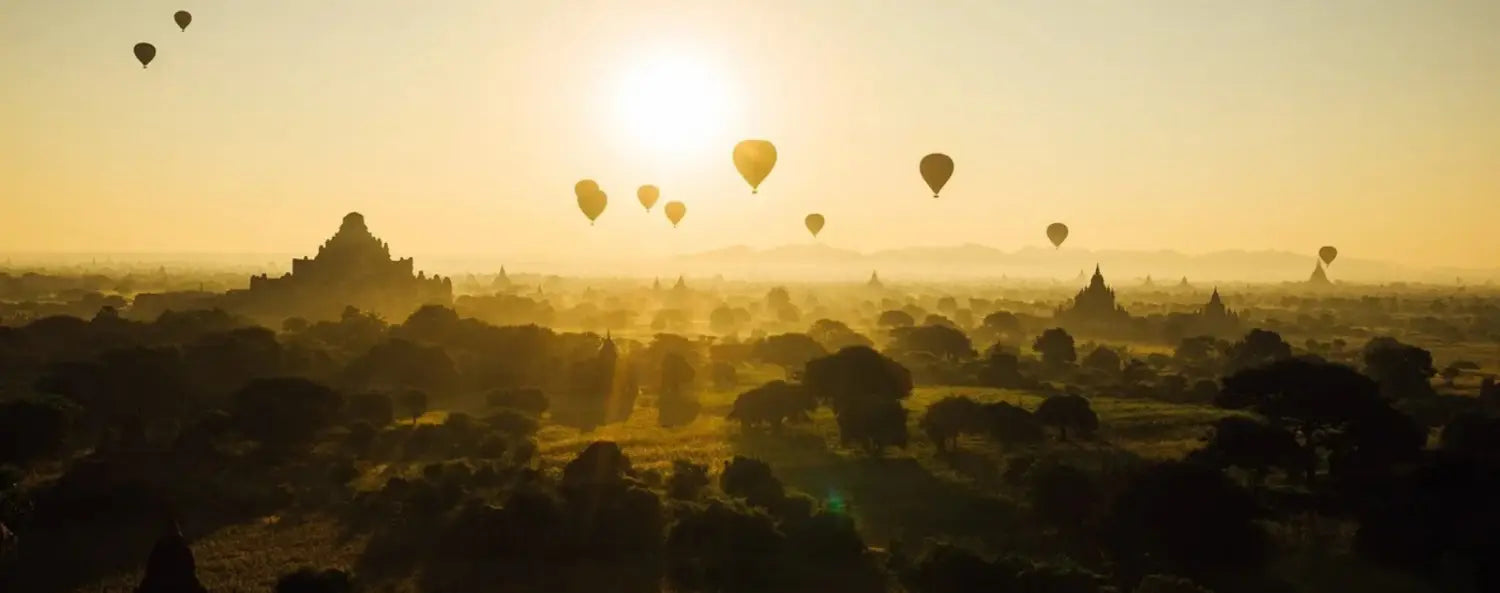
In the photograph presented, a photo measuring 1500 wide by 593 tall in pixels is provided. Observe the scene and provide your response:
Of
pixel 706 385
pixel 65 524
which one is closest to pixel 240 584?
pixel 65 524

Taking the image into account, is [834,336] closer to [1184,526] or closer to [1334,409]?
[1334,409]

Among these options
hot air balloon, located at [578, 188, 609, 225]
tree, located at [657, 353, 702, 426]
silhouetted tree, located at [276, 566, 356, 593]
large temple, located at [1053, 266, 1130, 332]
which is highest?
hot air balloon, located at [578, 188, 609, 225]

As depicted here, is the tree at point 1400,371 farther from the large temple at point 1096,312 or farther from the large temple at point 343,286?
the large temple at point 343,286

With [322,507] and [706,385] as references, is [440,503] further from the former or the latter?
[706,385]

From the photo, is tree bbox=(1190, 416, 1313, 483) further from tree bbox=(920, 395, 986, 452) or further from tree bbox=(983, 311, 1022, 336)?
tree bbox=(983, 311, 1022, 336)

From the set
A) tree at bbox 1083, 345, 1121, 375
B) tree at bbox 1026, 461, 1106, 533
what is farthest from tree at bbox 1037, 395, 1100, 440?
tree at bbox 1083, 345, 1121, 375

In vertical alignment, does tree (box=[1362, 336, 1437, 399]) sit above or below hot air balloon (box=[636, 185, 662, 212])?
below

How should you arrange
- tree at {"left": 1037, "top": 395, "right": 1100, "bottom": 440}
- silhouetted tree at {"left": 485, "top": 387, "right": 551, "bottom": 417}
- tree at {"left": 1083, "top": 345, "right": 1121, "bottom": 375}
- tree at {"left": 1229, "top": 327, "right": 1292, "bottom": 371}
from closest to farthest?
tree at {"left": 1037, "top": 395, "right": 1100, "bottom": 440}, silhouetted tree at {"left": 485, "top": 387, "right": 551, "bottom": 417}, tree at {"left": 1229, "top": 327, "right": 1292, "bottom": 371}, tree at {"left": 1083, "top": 345, "right": 1121, "bottom": 375}

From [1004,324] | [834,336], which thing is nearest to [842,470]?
[834,336]

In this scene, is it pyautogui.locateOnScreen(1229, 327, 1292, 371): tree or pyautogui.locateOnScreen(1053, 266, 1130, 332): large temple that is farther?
pyautogui.locateOnScreen(1053, 266, 1130, 332): large temple
